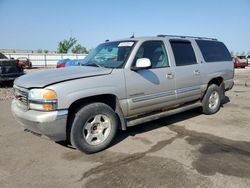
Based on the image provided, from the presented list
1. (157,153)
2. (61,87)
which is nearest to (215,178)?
(157,153)

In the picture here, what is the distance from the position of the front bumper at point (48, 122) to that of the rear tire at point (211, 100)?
12.6 ft

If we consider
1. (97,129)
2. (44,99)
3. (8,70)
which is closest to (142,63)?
(97,129)

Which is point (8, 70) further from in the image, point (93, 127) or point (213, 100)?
point (213, 100)

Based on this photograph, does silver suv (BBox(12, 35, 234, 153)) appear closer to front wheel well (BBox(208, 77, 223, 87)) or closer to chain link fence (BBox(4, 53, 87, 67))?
front wheel well (BBox(208, 77, 223, 87))

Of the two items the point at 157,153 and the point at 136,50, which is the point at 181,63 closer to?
the point at 136,50

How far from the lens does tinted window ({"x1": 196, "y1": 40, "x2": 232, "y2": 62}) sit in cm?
599

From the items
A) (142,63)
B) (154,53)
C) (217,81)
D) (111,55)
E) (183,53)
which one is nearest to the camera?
(142,63)

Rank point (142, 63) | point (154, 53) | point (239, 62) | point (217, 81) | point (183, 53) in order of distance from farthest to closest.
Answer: point (239, 62) → point (217, 81) → point (183, 53) → point (154, 53) → point (142, 63)

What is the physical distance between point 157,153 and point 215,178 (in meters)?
1.04

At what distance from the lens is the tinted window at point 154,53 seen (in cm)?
462

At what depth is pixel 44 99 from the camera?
3.49 m

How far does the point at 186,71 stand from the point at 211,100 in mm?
1565

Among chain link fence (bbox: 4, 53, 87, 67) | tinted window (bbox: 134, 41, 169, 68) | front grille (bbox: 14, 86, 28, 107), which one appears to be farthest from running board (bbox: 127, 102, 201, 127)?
chain link fence (bbox: 4, 53, 87, 67)

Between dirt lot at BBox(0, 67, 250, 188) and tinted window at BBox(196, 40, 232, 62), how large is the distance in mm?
1772
